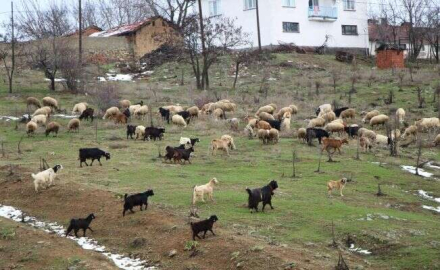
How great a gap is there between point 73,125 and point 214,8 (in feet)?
143

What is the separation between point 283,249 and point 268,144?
1704 centimetres

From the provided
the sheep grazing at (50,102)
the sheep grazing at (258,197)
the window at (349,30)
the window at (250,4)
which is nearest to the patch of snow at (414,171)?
the sheep grazing at (258,197)

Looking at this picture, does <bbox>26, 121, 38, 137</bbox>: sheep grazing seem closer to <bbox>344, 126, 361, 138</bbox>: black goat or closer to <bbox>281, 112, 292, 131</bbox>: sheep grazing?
<bbox>281, 112, 292, 131</bbox>: sheep grazing

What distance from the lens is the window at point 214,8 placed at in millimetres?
78062

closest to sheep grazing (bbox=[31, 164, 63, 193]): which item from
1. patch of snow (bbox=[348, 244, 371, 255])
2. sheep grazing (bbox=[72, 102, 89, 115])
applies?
patch of snow (bbox=[348, 244, 371, 255])

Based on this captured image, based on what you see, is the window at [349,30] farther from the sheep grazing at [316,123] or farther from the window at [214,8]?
the sheep grazing at [316,123]

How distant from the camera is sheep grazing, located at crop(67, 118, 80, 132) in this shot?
3764 centimetres

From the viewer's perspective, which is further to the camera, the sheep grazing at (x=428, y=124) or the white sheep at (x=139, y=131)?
the sheep grazing at (x=428, y=124)

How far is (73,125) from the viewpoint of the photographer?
124 ft

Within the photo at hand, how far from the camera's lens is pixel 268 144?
34344 millimetres

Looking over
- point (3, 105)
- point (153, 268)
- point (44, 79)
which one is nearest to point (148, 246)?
point (153, 268)

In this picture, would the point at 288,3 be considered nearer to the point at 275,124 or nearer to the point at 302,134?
the point at 275,124

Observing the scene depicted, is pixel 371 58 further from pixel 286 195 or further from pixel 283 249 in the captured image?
pixel 283 249

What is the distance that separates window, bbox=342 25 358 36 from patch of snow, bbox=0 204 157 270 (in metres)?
61.3
